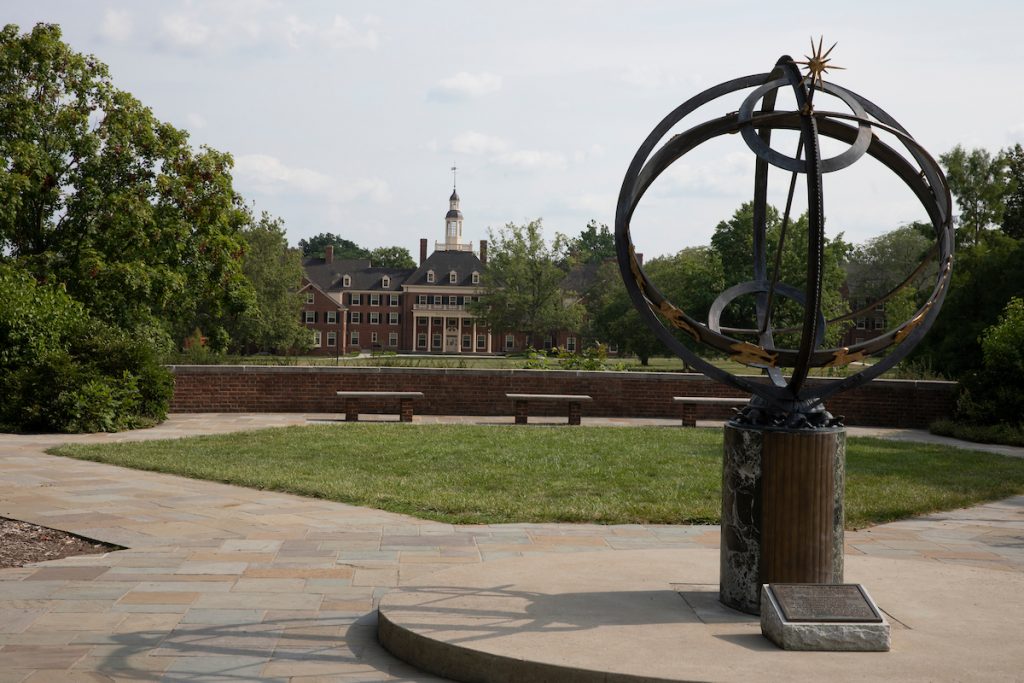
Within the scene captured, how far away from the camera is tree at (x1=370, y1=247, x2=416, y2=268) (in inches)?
5022

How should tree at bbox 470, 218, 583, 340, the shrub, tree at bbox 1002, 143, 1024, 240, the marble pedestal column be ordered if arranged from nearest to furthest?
1. the marble pedestal column
2. the shrub
3. tree at bbox 1002, 143, 1024, 240
4. tree at bbox 470, 218, 583, 340

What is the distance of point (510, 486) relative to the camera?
1183cm

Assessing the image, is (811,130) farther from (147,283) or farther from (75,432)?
(147,283)

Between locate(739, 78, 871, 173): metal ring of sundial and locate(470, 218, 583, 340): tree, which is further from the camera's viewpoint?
locate(470, 218, 583, 340): tree

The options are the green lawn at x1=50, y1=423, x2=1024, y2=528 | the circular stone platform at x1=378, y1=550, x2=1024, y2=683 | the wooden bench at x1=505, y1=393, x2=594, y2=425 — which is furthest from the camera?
the wooden bench at x1=505, y1=393, x2=594, y2=425

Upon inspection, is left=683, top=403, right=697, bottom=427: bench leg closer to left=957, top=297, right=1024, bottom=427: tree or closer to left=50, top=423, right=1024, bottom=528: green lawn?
left=50, top=423, right=1024, bottom=528: green lawn

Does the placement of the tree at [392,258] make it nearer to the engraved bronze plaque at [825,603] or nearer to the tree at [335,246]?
the tree at [335,246]

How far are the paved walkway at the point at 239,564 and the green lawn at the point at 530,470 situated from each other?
46 centimetres

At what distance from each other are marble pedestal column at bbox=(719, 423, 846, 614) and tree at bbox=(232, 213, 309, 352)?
5021 cm

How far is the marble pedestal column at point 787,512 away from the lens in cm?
611

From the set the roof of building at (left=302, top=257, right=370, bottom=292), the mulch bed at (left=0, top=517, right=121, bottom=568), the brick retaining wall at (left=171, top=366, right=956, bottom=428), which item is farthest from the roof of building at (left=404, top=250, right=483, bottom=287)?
the mulch bed at (left=0, top=517, right=121, bottom=568)

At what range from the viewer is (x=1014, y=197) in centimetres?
4803

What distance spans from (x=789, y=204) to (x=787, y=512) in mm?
2241

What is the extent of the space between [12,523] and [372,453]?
6008mm
